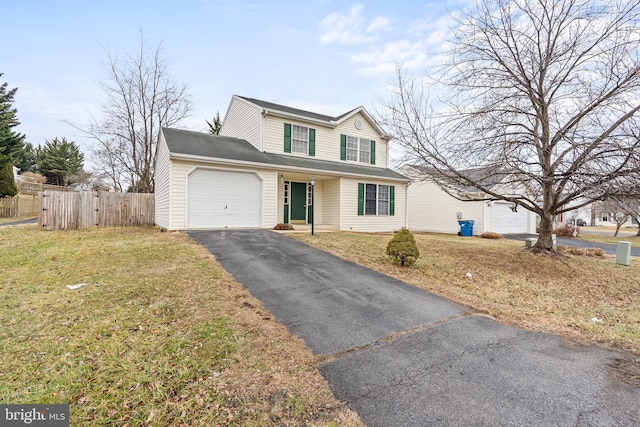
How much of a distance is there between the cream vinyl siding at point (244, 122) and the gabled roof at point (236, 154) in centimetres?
43

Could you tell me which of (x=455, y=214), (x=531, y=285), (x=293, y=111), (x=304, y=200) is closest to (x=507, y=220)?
(x=455, y=214)

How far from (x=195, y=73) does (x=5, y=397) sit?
67.1ft

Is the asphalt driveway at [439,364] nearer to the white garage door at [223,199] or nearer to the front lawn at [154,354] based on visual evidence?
the front lawn at [154,354]

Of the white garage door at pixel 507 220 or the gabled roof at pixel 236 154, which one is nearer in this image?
the gabled roof at pixel 236 154

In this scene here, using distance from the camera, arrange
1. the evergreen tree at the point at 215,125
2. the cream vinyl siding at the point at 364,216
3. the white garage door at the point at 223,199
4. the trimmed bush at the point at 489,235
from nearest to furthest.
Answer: the white garage door at the point at 223,199 < the cream vinyl siding at the point at 364,216 < the trimmed bush at the point at 489,235 < the evergreen tree at the point at 215,125

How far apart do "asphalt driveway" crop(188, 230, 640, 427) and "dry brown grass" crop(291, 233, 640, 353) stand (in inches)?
26.8

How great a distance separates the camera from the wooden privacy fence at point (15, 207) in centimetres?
2008

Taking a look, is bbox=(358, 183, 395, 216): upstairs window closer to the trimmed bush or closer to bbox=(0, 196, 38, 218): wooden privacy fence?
the trimmed bush

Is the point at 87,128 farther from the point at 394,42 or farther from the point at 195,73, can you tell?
the point at 394,42

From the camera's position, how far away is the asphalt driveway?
7.29 feet

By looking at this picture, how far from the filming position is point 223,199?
435 inches

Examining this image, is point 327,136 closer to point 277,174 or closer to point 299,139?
point 299,139

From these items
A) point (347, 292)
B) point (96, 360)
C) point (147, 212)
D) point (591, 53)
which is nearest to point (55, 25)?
point (147, 212)

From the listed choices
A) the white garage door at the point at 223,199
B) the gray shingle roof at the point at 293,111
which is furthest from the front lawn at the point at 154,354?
the gray shingle roof at the point at 293,111
